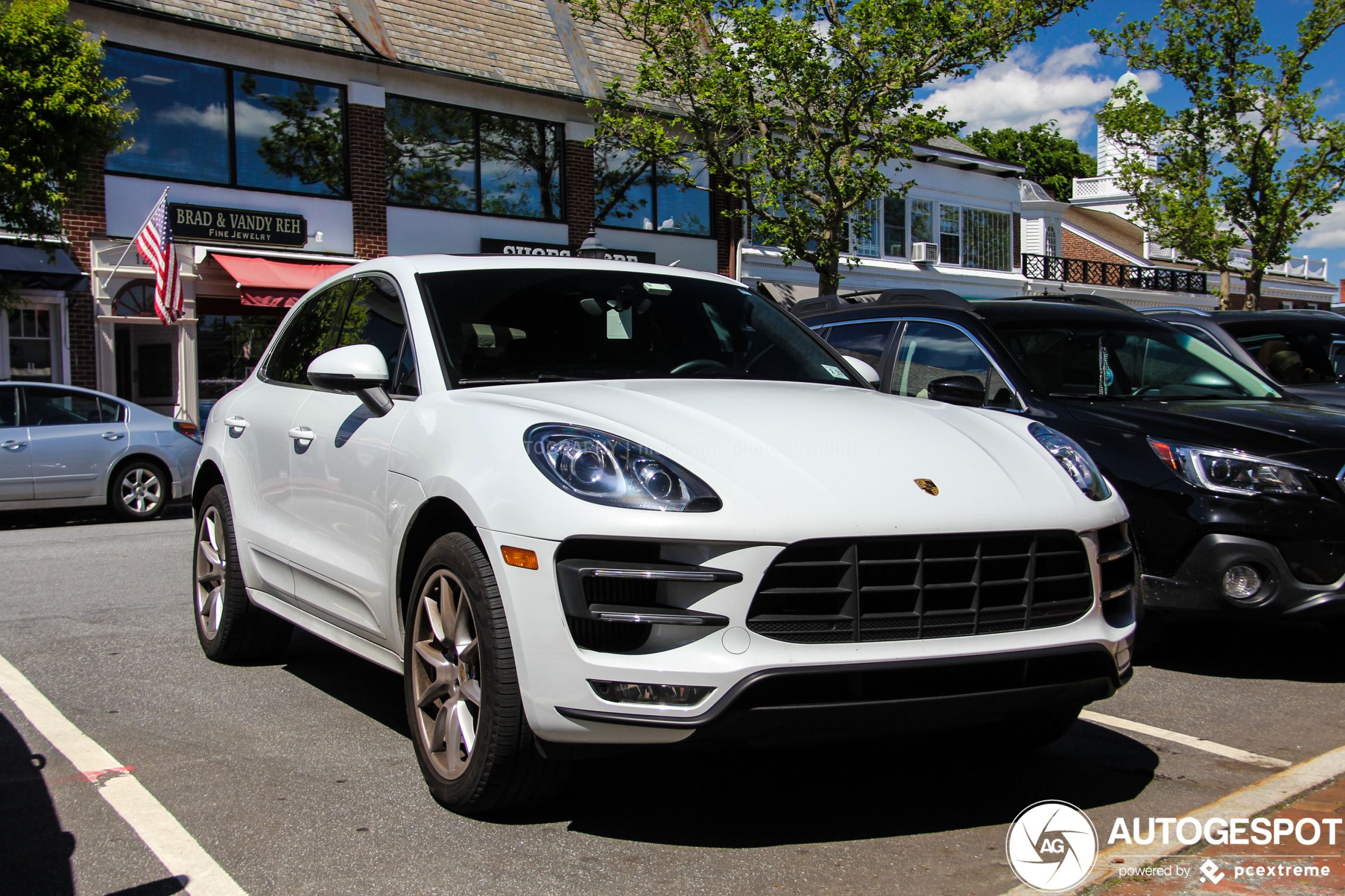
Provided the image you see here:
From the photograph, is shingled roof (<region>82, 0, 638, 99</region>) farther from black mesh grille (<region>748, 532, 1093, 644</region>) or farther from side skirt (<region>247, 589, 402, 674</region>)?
black mesh grille (<region>748, 532, 1093, 644</region>)

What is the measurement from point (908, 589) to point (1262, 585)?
2689 millimetres

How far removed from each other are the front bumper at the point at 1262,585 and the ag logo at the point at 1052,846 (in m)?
1.82

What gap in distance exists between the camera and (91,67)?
14.6 meters

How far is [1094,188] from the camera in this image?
6006cm

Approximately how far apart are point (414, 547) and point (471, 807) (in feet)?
2.71

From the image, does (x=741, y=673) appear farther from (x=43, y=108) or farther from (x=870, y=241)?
(x=870, y=241)

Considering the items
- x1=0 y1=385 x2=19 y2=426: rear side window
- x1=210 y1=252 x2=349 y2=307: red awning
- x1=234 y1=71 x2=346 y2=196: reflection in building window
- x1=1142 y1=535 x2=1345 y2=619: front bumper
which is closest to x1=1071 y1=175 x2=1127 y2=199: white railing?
x1=234 y1=71 x2=346 y2=196: reflection in building window

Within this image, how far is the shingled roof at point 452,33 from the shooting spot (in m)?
19.4

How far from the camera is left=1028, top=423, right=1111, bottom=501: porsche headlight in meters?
3.72

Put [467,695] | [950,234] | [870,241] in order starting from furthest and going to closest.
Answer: [950,234], [870,241], [467,695]

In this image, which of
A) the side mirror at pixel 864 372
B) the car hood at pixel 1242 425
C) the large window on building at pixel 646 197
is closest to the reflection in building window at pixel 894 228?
the large window on building at pixel 646 197

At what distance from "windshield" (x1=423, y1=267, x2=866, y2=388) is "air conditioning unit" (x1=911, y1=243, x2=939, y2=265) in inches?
1101

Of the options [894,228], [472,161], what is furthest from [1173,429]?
[894,228]

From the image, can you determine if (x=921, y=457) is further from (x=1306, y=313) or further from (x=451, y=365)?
(x=1306, y=313)
